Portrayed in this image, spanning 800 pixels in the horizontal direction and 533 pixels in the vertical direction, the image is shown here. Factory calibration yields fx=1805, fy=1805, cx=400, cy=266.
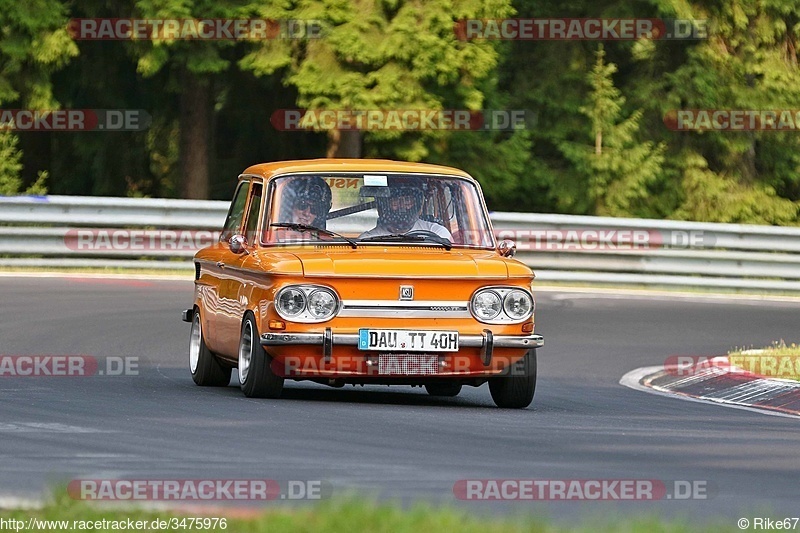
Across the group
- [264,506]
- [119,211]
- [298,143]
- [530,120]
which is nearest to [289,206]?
[264,506]

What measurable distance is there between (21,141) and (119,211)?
41.5 feet

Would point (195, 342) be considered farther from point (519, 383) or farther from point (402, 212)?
point (519, 383)

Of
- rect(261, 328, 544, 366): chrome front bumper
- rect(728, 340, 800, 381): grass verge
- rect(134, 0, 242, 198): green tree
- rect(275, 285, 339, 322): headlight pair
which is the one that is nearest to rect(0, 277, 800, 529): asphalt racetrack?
rect(261, 328, 544, 366): chrome front bumper

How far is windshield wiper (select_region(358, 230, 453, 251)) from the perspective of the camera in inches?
491

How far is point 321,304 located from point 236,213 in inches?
96.0

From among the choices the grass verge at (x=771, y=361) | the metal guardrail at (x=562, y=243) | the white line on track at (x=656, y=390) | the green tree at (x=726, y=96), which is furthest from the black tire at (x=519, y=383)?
the green tree at (x=726, y=96)

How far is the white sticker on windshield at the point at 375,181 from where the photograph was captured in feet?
42.1

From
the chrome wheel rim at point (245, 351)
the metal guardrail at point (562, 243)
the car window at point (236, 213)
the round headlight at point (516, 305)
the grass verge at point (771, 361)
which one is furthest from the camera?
the metal guardrail at point (562, 243)

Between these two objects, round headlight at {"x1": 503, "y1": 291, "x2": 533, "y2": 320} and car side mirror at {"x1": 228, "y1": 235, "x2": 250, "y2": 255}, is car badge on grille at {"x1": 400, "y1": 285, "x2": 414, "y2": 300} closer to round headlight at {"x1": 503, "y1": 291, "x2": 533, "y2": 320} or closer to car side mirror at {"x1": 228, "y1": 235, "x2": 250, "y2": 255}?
round headlight at {"x1": 503, "y1": 291, "x2": 533, "y2": 320}

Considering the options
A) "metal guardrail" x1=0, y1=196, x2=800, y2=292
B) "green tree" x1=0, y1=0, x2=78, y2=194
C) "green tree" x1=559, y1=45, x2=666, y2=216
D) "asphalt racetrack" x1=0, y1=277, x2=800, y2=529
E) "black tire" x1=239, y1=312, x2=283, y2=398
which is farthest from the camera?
"green tree" x1=559, y1=45, x2=666, y2=216

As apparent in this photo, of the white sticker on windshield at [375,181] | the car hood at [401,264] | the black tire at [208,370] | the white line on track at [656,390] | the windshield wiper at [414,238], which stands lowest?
the white line on track at [656,390]

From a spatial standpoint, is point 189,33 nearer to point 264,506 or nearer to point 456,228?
point 456,228

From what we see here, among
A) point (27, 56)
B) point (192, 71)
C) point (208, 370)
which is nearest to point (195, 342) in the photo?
point (208, 370)

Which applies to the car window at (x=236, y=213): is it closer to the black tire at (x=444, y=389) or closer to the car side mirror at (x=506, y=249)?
the black tire at (x=444, y=389)
